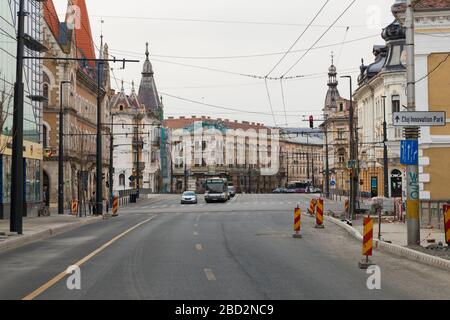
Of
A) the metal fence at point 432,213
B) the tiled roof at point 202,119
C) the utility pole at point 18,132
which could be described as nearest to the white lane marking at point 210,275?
the utility pole at point 18,132

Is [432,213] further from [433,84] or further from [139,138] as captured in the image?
[139,138]

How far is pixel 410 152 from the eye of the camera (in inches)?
749

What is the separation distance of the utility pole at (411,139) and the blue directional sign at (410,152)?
138 millimetres

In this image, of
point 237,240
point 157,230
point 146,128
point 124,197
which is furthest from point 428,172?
point 146,128

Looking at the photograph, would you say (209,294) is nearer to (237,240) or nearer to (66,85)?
(237,240)

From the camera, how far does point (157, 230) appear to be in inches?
1133

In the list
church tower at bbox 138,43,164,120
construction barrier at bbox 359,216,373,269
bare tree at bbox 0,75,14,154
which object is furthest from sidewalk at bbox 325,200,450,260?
church tower at bbox 138,43,164,120

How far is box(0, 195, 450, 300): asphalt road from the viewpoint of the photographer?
37.1 feet

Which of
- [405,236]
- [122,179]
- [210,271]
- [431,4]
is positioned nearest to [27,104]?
[431,4]

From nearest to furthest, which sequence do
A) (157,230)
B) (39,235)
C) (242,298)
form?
(242,298) < (39,235) < (157,230)

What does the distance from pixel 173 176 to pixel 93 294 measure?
12728 cm

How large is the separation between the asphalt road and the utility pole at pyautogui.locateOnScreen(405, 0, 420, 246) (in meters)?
1.41

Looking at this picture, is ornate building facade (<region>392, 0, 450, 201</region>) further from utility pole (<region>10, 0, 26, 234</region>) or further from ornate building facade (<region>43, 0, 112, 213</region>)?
ornate building facade (<region>43, 0, 112, 213</region>)

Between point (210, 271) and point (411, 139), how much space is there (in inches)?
318
